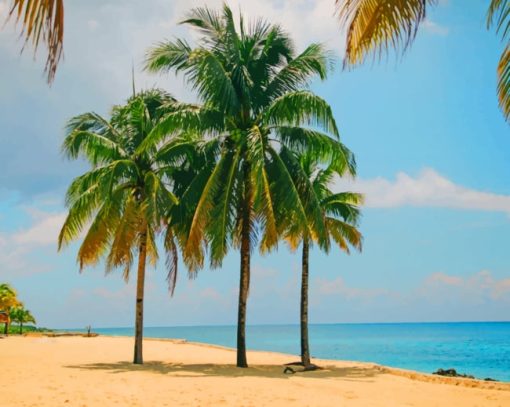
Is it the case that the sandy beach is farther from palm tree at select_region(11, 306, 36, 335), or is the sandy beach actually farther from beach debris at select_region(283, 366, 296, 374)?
palm tree at select_region(11, 306, 36, 335)

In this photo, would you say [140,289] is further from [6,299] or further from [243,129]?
[6,299]

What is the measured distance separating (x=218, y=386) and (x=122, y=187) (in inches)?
314

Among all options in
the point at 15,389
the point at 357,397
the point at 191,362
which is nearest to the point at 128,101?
the point at 191,362

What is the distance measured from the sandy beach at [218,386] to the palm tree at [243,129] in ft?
9.47

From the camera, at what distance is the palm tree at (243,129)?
59.5ft

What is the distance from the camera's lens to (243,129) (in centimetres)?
1941

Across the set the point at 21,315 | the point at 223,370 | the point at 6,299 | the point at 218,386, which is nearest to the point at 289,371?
the point at 223,370

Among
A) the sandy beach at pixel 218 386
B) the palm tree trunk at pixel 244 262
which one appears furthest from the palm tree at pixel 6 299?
the palm tree trunk at pixel 244 262

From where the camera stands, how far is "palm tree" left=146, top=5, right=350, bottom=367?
59.5 feet

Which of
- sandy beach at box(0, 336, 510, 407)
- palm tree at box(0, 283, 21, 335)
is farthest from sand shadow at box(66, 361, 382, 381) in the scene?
palm tree at box(0, 283, 21, 335)

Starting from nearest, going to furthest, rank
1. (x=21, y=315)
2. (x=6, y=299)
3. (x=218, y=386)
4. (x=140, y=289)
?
(x=218, y=386) < (x=140, y=289) < (x=6, y=299) < (x=21, y=315)

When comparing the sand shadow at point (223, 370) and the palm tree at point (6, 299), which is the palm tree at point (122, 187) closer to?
the sand shadow at point (223, 370)

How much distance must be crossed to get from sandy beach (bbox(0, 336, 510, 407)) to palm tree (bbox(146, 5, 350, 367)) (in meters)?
2.89

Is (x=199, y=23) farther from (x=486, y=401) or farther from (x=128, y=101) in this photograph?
(x=486, y=401)
